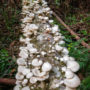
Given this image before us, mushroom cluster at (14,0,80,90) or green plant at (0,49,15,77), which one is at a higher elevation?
mushroom cluster at (14,0,80,90)

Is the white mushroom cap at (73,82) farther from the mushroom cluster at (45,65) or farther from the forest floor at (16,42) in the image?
the forest floor at (16,42)

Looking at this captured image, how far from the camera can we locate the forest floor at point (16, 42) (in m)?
1.70

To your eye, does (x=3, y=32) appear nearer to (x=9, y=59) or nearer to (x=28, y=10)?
(x=28, y=10)

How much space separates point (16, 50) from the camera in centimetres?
274

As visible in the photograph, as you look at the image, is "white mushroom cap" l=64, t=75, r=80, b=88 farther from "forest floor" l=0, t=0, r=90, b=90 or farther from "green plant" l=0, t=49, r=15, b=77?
"green plant" l=0, t=49, r=15, b=77

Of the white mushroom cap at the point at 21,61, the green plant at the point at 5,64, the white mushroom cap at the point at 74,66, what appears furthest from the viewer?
the green plant at the point at 5,64

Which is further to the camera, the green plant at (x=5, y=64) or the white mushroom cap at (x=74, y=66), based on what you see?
the green plant at (x=5, y=64)

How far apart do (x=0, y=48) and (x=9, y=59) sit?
0.56 metres

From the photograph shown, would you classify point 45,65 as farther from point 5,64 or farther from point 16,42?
point 16,42

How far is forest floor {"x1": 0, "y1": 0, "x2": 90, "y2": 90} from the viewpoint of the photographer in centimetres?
170

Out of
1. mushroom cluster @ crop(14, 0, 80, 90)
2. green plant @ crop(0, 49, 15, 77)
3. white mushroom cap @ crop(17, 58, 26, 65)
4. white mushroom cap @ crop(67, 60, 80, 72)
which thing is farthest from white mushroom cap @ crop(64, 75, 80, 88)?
green plant @ crop(0, 49, 15, 77)

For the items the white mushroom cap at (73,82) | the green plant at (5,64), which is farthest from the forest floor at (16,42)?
the white mushroom cap at (73,82)

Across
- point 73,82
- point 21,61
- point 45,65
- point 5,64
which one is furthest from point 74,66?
point 5,64

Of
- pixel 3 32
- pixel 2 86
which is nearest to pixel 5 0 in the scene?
pixel 3 32
